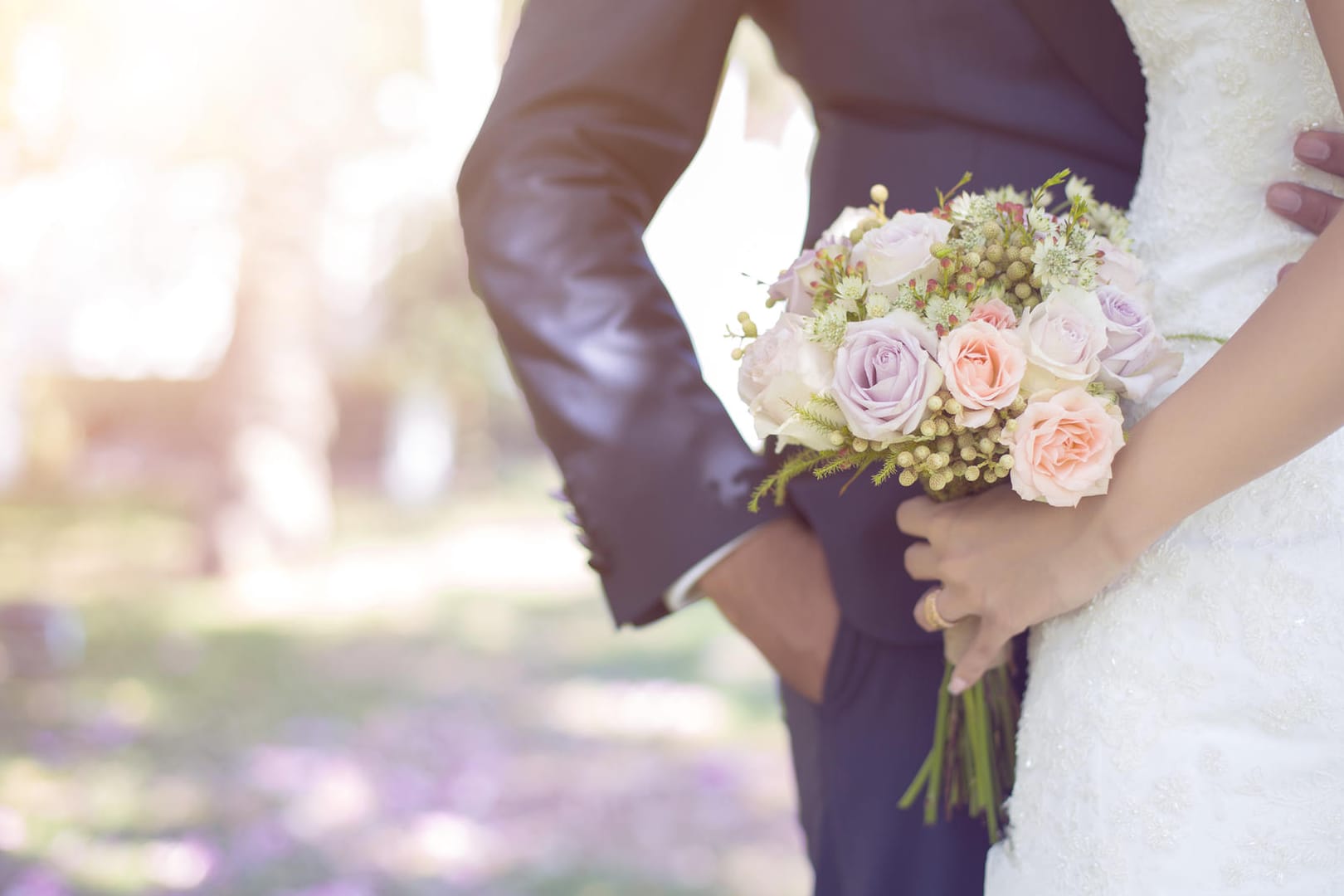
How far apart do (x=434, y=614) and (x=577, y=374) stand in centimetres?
701

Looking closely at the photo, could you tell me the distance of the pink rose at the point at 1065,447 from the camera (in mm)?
1179

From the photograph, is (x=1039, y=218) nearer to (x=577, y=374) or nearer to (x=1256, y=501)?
(x=1256, y=501)

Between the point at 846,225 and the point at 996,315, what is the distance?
11.2 inches

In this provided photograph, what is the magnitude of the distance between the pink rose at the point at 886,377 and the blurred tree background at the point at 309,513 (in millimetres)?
2190

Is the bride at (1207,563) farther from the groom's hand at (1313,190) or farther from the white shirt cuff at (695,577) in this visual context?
the white shirt cuff at (695,577)

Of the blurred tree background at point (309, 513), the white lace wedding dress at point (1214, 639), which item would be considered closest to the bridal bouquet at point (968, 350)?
the white lace wedding dress at point (1214, 639)

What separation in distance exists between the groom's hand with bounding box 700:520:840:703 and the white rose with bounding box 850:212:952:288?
1.51 feet

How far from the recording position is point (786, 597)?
5.39 feet

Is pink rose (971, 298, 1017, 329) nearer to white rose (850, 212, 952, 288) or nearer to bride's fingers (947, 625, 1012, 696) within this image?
white rose (850, 212, 952, 288)

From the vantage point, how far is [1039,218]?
128cm

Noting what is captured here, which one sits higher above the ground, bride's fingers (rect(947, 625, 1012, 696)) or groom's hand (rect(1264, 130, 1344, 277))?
groom's hand (rect(1264, 130, 1344, 277))

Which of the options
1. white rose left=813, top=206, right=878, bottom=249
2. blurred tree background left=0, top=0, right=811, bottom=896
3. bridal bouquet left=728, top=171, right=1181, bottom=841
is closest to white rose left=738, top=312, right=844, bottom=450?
bridal bouquet left=728, top=171, right=1181, bottom=841

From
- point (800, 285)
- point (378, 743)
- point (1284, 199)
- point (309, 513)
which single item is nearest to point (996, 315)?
point (800, 285)

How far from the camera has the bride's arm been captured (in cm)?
113
